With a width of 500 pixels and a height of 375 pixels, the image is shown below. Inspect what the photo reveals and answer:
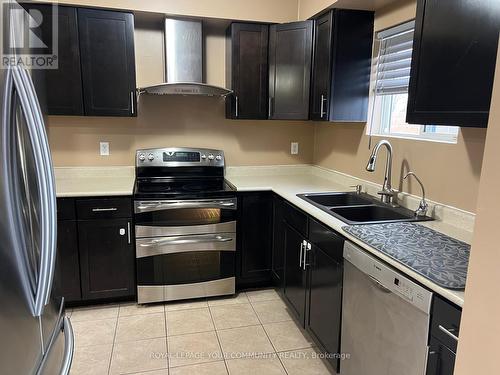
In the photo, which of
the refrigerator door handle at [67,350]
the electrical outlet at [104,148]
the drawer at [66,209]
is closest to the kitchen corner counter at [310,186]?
the electrical outlet at [104,148]

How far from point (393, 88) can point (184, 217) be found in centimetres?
171

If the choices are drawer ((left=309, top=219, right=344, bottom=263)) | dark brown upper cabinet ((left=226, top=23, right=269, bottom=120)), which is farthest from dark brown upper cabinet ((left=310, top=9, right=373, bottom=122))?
drawer ((left=309, top=219, right=344, bottom=263))

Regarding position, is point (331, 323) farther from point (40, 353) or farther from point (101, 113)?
point (101, 113)

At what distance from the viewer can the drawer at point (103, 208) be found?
8.57 feet

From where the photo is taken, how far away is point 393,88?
246 cm

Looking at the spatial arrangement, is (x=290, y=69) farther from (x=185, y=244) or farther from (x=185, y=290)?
(x=185, y=290)

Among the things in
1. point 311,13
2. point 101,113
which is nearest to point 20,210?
point 101,113

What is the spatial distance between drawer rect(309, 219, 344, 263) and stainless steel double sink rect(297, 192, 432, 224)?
0.34ft

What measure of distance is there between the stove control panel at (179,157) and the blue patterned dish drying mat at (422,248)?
1694mm

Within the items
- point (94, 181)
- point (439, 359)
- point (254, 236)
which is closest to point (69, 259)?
point (94, 181)

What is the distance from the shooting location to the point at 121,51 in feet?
9.04

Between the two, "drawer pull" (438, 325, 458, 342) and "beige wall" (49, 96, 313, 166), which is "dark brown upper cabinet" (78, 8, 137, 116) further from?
"drawer pull" (438, 325, 458, 342)

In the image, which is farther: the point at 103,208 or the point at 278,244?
the point at 278,244

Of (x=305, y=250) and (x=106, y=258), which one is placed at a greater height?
(x=305, y=250)
